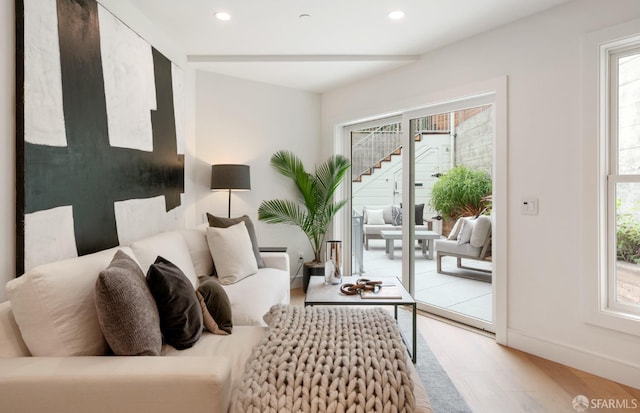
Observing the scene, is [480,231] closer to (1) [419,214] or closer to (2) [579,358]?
(1) [419,214]

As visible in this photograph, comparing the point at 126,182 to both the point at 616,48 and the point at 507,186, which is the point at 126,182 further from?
the point at 616,48

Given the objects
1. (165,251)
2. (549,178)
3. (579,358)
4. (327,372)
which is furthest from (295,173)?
(327,372)

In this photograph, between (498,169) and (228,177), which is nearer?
(498,169)

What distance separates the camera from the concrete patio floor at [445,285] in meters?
3.06

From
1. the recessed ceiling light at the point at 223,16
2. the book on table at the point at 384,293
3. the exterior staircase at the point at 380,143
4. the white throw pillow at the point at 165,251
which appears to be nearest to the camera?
the white throw pillow at the point at 165,251

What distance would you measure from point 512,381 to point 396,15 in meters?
2.56

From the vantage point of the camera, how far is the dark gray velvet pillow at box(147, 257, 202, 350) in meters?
1.50

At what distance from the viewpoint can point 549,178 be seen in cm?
246

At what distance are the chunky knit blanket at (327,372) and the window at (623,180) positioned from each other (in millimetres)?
1718

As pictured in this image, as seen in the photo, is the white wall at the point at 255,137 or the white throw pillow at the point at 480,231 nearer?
the white throw pillow at the point at 480,231

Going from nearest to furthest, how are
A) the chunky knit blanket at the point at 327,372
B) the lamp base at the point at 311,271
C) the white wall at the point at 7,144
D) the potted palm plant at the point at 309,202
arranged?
the chunky knit blanket at the point at 327,372 < the white wall at the point at 7,144 < the lamp base at the point at 311,271 < the potted palm plant at the point at 309,202

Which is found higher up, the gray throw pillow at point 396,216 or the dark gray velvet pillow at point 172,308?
the gray throw pillow at point 396,216

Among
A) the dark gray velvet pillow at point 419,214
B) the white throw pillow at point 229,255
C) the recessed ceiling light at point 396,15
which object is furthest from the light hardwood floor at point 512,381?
the recessed ceiling light at point 396,15

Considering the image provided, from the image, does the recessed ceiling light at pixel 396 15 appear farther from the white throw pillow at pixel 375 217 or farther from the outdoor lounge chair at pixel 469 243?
the white throw pillow at pixel 375 217
